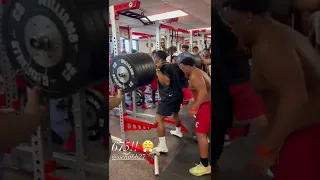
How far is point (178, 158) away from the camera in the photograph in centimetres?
237

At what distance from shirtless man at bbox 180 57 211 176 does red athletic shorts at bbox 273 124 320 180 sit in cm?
134

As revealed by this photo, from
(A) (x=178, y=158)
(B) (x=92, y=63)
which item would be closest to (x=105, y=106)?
(B) (x=92, y=63)

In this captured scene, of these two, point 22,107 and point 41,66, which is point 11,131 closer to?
point 22,107

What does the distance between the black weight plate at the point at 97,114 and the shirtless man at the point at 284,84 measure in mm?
394

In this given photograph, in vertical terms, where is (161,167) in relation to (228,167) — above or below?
below

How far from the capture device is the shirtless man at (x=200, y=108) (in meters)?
1.92

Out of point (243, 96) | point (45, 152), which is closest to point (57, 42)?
point (45, 152)

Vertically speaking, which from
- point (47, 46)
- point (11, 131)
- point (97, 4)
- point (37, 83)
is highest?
point (97, 4)

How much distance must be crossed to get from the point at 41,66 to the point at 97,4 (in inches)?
9.6

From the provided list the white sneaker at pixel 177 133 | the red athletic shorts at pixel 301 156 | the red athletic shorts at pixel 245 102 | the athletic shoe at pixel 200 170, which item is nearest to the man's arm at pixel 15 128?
the red athletic shorts at pixel 245 102

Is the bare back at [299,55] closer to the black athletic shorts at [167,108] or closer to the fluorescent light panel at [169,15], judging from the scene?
the black athletic shorts at [167,108]

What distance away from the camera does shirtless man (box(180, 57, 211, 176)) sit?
192 centimetres
